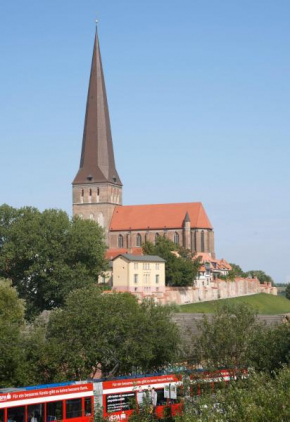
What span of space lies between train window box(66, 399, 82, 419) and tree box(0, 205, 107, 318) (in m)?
61.9

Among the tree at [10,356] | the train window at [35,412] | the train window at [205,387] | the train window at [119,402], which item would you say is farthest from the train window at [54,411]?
the tree at [10,356]

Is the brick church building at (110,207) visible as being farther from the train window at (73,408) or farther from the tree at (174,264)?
the train window at (73,408)

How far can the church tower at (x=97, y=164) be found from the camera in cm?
15375

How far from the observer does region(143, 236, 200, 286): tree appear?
11950 centimetres

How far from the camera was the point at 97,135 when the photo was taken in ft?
506

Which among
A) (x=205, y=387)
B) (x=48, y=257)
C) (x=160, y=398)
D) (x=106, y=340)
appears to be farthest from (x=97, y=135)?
(x=205, y=387)

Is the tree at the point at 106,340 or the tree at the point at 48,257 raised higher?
the tree at the point at 48,257

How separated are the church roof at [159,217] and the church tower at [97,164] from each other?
2.20 m

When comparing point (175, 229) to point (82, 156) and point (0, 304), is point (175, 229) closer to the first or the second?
point (82, 156)

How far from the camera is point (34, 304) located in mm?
96438

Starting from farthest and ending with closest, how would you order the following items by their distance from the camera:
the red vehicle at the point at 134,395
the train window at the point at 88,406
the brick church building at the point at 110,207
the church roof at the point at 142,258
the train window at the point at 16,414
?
the brick church building at the point at 110,207
the church roof at the point at 142,258
the train window at the point at 88,406
the red vehicle at the point at 134,395
the train window at the point at 16,414

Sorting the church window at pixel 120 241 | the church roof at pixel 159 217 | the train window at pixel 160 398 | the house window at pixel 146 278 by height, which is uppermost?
the church roof at pixel 159 217

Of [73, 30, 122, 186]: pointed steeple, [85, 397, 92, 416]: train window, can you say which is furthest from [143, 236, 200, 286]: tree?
[85, 397, 92, 416]: train window

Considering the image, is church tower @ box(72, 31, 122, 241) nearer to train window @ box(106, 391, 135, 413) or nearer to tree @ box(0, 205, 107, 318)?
tree @ box(0, 205, 107, 318)
